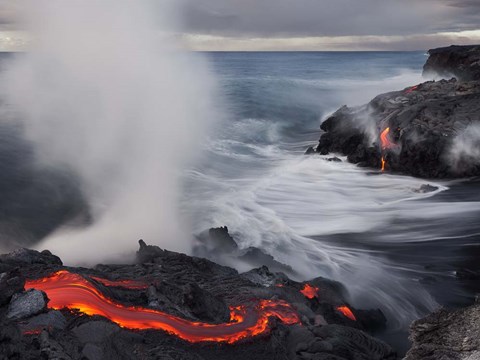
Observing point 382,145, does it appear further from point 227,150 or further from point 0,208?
point 0,208

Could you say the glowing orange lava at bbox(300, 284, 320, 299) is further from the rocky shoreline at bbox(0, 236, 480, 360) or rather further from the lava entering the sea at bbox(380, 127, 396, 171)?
the lava entering the sea at bbox(380, 127, 396, 171)

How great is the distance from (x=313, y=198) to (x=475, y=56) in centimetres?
2353

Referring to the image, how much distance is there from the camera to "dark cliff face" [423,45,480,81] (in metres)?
33.4

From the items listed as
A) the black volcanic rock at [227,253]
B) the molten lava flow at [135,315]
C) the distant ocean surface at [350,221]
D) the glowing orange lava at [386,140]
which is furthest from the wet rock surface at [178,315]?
the glowing orange lava at [386,140]

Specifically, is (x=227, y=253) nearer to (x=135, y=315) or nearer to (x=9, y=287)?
(x=135, y=315)

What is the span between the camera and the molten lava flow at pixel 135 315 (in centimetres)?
637

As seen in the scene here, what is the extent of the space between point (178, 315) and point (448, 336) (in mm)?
3651

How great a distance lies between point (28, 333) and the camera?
18.3 ft

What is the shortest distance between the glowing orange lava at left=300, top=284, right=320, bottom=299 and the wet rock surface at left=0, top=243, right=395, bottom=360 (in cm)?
8

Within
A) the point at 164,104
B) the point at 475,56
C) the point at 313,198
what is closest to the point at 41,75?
the point at 164,104

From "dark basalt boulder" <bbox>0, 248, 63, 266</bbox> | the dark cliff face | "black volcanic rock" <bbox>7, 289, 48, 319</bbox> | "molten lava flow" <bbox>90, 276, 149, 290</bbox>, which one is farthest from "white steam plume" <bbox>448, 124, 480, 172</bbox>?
"black volcanic rock" <bbox>7, 289, 48, 319</bbox>

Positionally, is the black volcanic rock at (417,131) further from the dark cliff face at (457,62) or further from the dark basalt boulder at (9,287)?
the dark basalt boulder at (9,287)

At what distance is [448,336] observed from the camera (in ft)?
18.5

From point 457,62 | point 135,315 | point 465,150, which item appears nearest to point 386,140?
point 465,150
